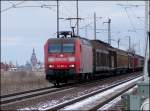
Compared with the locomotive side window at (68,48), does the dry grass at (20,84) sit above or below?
below

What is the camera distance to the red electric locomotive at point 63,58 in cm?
3569

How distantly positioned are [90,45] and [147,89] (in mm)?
31073

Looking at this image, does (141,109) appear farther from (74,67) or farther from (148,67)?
(74,67)

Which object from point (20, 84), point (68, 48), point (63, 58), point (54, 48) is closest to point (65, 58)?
point (63, 58)

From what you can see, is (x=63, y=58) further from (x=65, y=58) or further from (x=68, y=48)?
(x=68, y=48)

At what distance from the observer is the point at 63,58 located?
3612 cm

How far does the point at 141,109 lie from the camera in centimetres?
1016

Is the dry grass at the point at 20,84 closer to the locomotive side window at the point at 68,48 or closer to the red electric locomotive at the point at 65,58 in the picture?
the red electric locomotive at the point at 65,58

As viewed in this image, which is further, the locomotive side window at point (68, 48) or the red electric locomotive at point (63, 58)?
the locomotive side window at point (68, 48)

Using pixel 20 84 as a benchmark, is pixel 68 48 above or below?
above

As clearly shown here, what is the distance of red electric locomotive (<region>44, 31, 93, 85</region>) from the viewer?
35.7 metres

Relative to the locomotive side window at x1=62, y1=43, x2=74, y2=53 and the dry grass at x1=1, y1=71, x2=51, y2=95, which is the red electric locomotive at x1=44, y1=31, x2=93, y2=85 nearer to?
the locomotive side window at x1=62, y1=43, x2=74, y2=53

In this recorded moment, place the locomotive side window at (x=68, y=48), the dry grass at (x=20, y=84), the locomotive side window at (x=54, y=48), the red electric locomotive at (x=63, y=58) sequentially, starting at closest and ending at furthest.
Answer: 1. the dry grass at (x=20, y=84)
2. the red electric locomotive at (x=63, y=58)
3. the locomotive side window at (x=68, y=48)
4. the locomotive side window at (x=54, y=48)

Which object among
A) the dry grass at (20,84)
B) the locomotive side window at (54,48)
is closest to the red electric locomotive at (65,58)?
the locomotive side window at (54,48)
